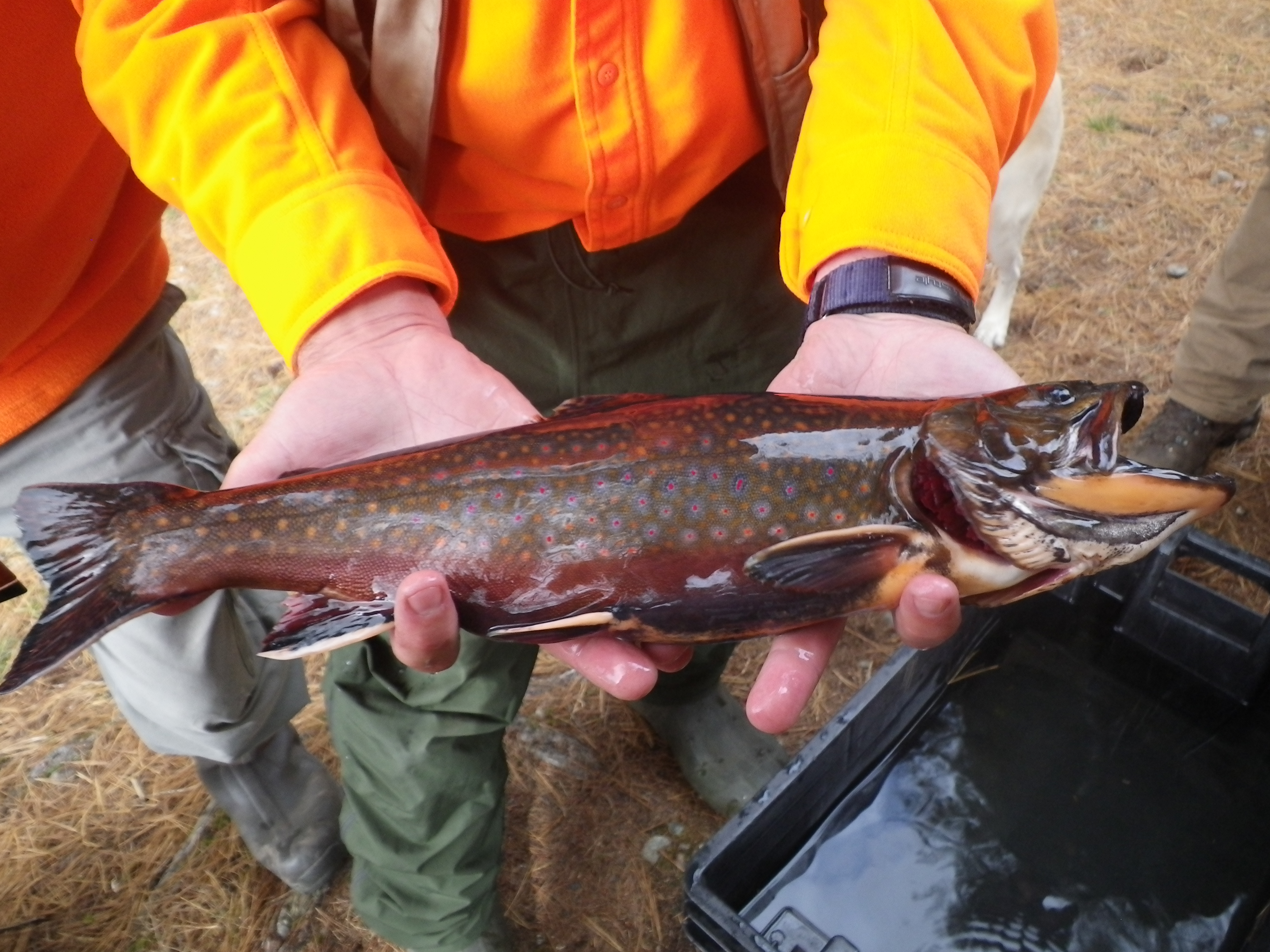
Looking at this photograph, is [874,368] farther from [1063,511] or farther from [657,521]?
[657,521]

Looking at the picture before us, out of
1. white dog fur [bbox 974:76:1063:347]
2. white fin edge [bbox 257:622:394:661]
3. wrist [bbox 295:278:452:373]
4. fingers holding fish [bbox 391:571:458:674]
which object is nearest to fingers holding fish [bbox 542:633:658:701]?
fingers holding fish [bbox 391:571:458:674]

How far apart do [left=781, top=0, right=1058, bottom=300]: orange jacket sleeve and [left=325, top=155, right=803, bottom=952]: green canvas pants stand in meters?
0.49

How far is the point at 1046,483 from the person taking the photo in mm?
2062

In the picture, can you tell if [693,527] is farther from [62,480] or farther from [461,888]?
[62,480]

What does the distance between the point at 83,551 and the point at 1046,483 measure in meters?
2.21

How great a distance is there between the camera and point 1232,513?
4.37 metres

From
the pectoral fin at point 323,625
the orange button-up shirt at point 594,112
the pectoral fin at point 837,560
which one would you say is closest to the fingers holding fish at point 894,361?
the pectoral fin at point 837,560

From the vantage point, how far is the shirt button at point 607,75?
7.26 ft

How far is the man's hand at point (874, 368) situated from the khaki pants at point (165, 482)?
1786 mm

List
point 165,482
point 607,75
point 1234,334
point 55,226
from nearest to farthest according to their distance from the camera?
point 607,75, point 55,226, point 165,482, point 1234,334

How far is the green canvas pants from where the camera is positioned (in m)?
2.79

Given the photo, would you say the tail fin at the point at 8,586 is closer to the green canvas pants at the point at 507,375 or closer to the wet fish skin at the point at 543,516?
the wet fish skin at the point at 543,516

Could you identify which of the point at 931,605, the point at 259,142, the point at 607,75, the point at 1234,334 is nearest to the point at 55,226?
the point at 259,142

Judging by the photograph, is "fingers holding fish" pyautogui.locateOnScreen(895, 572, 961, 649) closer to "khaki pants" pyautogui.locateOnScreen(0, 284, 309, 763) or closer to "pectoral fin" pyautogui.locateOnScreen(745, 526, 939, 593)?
"pectoral fin" pyautogui.locateOnScreen(745, 526, 939, 593)
